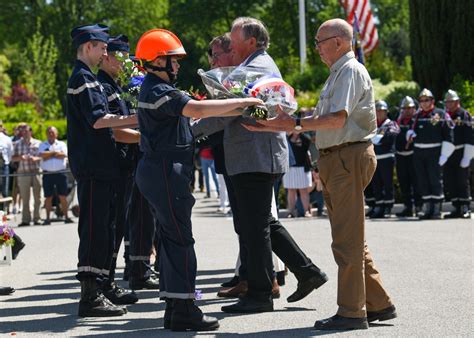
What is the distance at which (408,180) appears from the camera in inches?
771

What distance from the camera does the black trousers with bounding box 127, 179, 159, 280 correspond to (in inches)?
400

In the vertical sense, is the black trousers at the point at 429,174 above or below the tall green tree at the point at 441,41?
below

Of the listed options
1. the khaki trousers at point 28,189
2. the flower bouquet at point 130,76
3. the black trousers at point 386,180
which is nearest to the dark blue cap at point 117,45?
the flower bouquet at point 130,76

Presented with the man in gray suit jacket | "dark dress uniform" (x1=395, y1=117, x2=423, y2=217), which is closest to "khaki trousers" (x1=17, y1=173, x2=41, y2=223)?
"dark dress uniform" (x1=395, y1=117, x2=423, y2=217)

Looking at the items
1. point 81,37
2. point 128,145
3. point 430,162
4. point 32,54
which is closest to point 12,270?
point 128,145

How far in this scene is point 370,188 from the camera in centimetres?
2022

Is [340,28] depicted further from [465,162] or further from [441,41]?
[441,41]

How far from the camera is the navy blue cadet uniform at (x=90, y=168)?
845 cm

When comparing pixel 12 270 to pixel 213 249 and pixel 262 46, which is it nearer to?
pixel 213 249

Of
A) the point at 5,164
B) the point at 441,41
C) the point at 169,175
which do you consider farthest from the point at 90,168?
the point at 441,41

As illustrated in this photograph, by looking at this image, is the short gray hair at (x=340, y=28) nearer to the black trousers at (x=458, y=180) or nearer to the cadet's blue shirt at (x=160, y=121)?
the cadet's blue shirt at (x=160, y=121)

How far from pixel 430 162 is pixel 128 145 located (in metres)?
9.95

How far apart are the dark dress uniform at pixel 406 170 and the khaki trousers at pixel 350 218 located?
1169cm

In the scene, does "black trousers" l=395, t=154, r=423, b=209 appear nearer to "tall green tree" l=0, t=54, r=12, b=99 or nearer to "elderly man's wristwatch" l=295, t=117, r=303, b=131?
"elderly man's wristwatch" l=295, t=117, r=303, b=131
